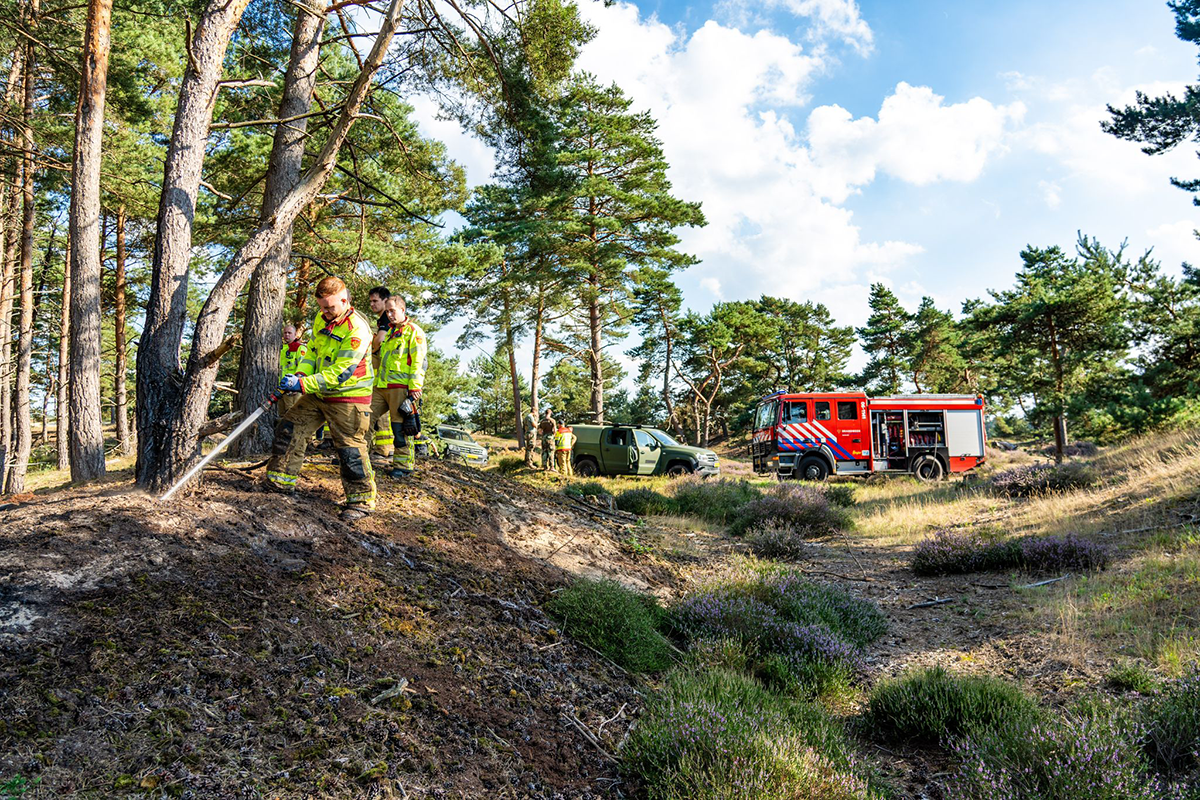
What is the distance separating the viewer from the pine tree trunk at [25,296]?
11625 mm

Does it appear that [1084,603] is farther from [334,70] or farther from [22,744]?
[334,70]

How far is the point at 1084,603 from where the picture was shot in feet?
18.1

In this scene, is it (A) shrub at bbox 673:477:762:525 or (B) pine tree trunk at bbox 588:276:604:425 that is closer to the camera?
(A) shrub at bbox 673:477:762:525

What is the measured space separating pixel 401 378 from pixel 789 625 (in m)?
4.18

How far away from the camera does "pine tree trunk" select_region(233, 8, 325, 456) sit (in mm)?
6980

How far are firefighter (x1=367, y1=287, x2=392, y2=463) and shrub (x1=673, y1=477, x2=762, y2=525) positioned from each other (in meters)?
6.52

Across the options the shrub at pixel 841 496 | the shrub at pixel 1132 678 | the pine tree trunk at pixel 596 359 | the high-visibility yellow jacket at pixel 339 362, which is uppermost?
the pine tree trunk at pixel 596 359

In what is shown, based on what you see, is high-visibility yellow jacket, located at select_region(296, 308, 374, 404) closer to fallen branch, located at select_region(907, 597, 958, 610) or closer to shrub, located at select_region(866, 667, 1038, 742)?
shrub, located at select_region(866, 667, 1038, 742)

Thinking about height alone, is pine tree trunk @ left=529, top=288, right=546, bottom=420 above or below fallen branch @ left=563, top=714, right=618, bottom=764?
above

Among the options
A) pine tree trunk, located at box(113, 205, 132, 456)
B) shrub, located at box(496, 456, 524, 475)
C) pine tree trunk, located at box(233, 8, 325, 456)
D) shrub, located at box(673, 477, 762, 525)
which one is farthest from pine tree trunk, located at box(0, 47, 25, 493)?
shrub, located at box(673, 477, 762, 525)

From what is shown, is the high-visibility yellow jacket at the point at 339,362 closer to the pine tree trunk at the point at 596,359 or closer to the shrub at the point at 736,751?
the shrub at the point at 736,751

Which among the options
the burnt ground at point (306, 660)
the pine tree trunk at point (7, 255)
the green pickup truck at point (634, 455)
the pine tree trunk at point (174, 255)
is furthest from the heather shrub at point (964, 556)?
the pine tree trunk at point (7, 255)

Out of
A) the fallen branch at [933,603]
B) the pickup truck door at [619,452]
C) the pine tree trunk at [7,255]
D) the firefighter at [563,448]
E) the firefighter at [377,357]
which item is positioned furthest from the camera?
the pickup truck door at [619,452]

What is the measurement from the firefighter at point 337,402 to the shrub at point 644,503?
709cm
